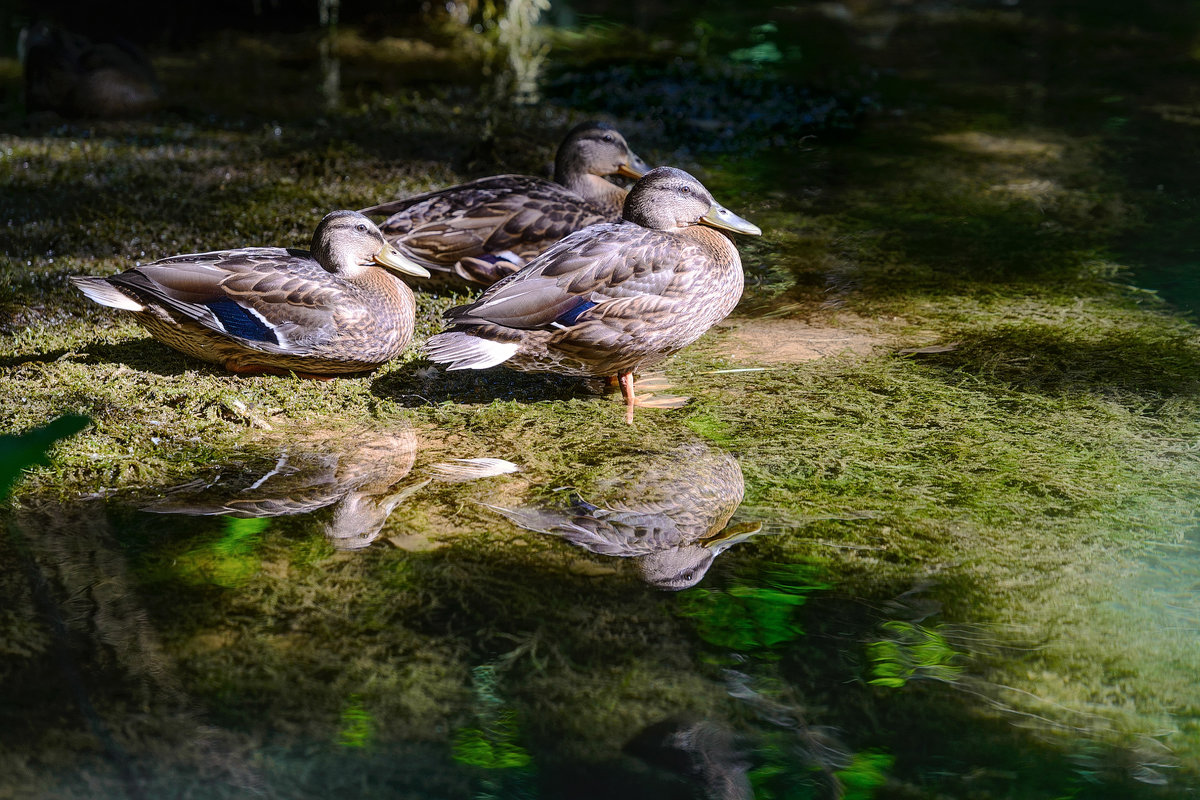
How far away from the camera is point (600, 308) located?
4242mm

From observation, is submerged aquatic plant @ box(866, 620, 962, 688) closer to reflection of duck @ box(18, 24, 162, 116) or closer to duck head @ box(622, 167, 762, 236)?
duck head @ box(622, 167, 762, 236)

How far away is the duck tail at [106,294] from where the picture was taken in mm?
4391

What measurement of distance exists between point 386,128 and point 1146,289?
5.20 meters

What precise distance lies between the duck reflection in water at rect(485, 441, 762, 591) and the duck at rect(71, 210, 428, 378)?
47.5 inches

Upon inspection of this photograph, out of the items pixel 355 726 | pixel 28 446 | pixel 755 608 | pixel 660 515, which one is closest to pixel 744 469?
pixel 660 515

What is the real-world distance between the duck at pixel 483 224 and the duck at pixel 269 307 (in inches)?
30.8

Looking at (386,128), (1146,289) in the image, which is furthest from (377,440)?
(386,128)

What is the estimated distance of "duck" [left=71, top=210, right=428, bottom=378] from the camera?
Result: 172 inches

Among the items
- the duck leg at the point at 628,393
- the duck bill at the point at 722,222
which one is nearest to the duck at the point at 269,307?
the duck leg at the point at 628,393

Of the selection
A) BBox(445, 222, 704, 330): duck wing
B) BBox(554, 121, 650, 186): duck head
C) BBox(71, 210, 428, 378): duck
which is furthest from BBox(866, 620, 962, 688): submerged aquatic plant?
BBox(554, 121, 650, 186): duck head

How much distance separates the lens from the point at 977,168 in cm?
732

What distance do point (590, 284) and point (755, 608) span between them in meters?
1.65

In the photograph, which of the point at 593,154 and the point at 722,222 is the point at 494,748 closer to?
the point at 722,222

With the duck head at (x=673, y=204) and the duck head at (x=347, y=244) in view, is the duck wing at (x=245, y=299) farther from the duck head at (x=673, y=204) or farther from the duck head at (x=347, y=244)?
the duck head at (x=673, y=204)
